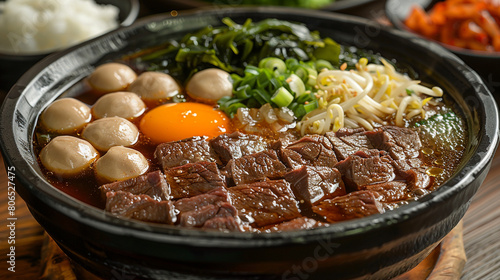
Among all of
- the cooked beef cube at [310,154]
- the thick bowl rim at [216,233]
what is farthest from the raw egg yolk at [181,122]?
the thick bowl rim at [216,233]

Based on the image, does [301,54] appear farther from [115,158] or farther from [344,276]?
[344,276]

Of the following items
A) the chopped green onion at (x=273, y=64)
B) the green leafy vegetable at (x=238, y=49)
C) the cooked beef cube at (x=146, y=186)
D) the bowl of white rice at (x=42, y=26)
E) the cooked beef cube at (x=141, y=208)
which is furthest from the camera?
the bowl of white rice at (x=42, y=26)

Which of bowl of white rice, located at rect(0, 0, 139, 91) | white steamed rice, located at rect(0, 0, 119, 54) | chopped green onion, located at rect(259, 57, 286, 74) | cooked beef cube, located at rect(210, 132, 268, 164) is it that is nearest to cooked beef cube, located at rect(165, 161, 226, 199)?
cooked beef cube, located at rect(210, 132, 268, 164)

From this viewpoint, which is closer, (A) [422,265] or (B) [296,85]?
(A) [422,265]

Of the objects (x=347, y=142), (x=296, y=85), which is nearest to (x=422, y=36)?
(x=296, y=85)

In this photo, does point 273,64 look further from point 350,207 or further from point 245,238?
point 245,238

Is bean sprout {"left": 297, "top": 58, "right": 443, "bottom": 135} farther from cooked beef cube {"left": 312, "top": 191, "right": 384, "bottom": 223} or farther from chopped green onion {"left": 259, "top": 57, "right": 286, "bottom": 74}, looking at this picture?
cooked beef cube {"left": 312, "top": 191, "right": 384, "bottom": 223}

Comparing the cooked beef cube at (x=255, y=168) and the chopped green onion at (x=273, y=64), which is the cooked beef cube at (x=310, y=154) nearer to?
the cooked beef cube at (x=255, y=168)
